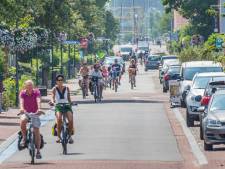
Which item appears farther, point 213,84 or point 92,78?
point 92,78

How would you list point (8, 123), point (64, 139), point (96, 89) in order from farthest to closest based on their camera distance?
point (96, 89) < point (8, 123) < point (64, 139)

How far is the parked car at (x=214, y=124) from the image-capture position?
989 inches

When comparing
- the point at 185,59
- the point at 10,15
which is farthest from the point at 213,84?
the point at 185,59

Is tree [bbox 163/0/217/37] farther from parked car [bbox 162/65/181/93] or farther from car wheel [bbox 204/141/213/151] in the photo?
car wheel [bbox 204/141/213/151]

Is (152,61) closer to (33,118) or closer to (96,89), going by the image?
(96,89)

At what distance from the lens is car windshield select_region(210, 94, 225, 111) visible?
26.2 m

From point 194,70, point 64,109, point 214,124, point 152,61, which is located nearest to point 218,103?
point 214,124

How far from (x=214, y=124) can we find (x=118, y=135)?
19.6ft

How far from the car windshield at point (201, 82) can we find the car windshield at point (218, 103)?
1038 cm

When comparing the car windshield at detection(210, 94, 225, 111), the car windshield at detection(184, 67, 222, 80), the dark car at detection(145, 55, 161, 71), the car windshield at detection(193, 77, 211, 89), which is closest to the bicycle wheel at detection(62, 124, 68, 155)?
the car windshield at detection(210, 94, 225, 111)

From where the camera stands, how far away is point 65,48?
315 feet

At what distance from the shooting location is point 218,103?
26.5 meters

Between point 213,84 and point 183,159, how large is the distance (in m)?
9.11

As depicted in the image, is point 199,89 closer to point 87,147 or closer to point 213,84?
point 213,84
